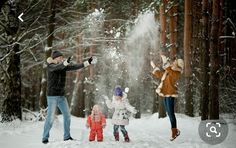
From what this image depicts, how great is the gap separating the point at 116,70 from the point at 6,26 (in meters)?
16.5

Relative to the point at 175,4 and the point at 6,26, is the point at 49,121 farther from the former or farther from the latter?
the point at 175,4

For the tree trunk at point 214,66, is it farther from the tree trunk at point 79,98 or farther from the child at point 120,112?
the tree trunk at point 79,98

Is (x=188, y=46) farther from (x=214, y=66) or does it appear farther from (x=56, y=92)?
(x=56, y=92)

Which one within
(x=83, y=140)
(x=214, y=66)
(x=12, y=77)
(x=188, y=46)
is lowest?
(x=83, y=140)

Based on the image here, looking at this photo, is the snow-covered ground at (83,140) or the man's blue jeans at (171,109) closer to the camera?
the snow-covered ground at (83,140)

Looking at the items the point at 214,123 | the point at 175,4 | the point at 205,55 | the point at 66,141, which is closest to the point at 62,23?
the point at 175,4

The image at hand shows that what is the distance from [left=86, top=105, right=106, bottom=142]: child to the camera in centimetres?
913

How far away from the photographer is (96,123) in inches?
365

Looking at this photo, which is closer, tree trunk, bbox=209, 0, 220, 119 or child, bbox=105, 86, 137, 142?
child, bbox=105, 86, 137, 142

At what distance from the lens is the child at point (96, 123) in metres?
9.13

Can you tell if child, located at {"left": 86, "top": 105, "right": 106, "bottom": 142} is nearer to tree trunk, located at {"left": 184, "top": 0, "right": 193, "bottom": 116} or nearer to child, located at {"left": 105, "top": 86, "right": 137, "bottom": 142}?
child, located at {"left": 105, "top": 86, "right": 137, "bottom": 142}

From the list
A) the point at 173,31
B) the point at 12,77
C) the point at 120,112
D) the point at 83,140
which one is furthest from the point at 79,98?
the point at 120,112

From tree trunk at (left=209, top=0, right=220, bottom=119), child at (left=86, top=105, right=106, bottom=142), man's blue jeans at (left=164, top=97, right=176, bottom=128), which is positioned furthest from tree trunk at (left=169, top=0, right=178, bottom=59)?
child at (left=86, top=105, right=106, bottom=142)

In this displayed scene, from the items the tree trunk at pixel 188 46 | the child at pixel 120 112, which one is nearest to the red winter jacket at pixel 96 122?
the child at pixel 120 112
